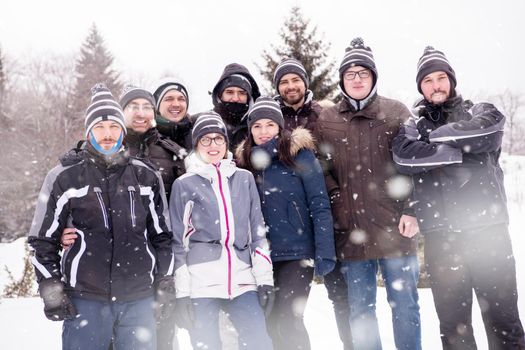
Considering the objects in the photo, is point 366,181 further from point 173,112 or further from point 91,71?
point 91,71

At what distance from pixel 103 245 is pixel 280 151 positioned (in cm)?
162

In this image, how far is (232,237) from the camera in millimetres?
3451

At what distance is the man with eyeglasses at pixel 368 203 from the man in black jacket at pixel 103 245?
1.63m

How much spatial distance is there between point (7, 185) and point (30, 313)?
21.8 meters

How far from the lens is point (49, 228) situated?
3037 millimetres

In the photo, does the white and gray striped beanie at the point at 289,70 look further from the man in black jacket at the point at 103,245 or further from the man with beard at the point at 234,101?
the man in black jacket at the point at 103,245

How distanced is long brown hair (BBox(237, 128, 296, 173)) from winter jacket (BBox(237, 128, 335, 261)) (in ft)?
0.11

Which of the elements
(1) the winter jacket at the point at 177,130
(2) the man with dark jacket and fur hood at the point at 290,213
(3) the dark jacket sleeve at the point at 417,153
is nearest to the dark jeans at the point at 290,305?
(2) the man with dark jacket and fur hood at the point at 290,213

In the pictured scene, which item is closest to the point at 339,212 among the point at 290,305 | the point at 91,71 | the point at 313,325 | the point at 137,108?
the point at 290,305

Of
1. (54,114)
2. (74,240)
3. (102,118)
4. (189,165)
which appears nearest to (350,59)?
(189,165)

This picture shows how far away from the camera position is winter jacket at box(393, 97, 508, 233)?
338cm

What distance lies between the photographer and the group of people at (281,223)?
3.12 m

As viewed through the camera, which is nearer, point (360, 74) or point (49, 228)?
point (49, 228)

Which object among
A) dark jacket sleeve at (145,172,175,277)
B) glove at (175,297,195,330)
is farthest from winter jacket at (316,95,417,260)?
dark jacket sleeve at (145,172,175,277)
